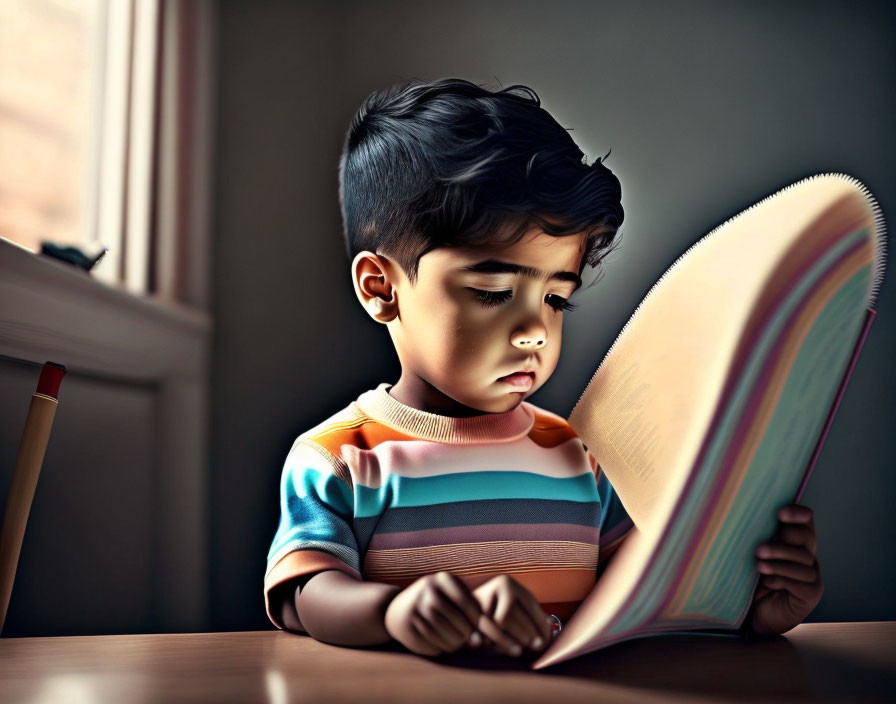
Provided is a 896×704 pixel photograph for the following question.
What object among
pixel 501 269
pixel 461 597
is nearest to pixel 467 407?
pixel 501 269

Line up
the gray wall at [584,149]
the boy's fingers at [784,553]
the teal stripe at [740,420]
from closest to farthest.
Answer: the teal stripe at [740,420]
the boy's fingers at [784,553]
the gray wall at [584,149]

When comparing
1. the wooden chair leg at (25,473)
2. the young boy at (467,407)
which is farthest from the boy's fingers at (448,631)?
the wooden chair leg at (25,473)

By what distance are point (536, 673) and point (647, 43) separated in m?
0.75

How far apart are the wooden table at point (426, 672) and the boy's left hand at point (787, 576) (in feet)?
0.05

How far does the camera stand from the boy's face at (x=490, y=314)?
1.96 ft

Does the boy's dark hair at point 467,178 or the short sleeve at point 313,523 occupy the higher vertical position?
the boy's dark hair at point 467,178

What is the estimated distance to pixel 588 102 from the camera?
93 cm

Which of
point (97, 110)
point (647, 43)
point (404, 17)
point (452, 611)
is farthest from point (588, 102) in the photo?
point (452, 611)

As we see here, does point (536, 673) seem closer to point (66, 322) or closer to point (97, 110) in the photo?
point (66, 322)

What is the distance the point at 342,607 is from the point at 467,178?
315 mm

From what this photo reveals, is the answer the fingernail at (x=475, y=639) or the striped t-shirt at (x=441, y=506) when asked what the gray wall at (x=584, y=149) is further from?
the fingernail at (x=475, y=639)

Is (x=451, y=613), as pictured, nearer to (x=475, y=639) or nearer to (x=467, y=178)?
(x=475, y=639)

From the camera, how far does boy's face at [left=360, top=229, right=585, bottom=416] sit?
60 centimetres

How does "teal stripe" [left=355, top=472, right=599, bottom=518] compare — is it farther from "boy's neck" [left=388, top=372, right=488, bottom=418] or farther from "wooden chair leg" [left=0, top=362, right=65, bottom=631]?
"wooden chair leg" [left=0, top=362, right=65, bottom=631]
